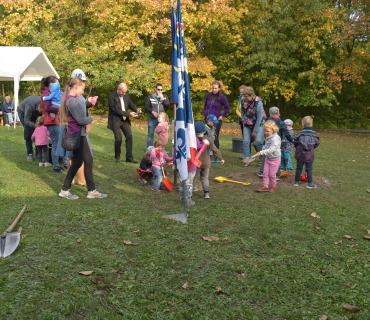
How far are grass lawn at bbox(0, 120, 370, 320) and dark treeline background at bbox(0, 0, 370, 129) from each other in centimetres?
1639

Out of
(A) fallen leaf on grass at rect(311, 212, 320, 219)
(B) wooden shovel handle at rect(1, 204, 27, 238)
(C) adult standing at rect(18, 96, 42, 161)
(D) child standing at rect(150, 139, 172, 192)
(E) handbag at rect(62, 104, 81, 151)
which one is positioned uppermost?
(C) adult standing at rect(18, 96, 42, 161)

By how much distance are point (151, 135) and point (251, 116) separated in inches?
107

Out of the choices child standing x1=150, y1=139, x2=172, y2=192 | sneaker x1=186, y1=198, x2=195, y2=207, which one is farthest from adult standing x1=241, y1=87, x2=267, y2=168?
sneaker x1=186, y1=198, x2=195, y2=207

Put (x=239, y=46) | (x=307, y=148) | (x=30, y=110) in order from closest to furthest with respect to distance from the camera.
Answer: (x=307, y=148) < (x=30, y=110) < (x=239, y=46)

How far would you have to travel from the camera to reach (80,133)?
6.18 meters

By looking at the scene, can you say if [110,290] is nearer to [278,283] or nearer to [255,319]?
[255,319]

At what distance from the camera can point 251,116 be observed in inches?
388

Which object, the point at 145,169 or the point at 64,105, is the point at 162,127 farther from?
the point at 64,105

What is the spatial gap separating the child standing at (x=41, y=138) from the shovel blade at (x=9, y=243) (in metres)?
5.15

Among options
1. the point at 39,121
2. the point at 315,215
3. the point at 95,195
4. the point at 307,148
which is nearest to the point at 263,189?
the point at 307,148

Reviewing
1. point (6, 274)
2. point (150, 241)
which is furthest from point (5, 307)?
point (150, 241)

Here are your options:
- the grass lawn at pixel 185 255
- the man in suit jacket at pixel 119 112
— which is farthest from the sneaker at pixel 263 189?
the man in suit jacket at pixel 119 112

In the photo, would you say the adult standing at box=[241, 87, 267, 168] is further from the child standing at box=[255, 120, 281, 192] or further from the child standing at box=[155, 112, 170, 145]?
the child standing at box=[155, 112, 170, 145]

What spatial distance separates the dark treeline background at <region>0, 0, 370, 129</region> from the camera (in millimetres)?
21875
